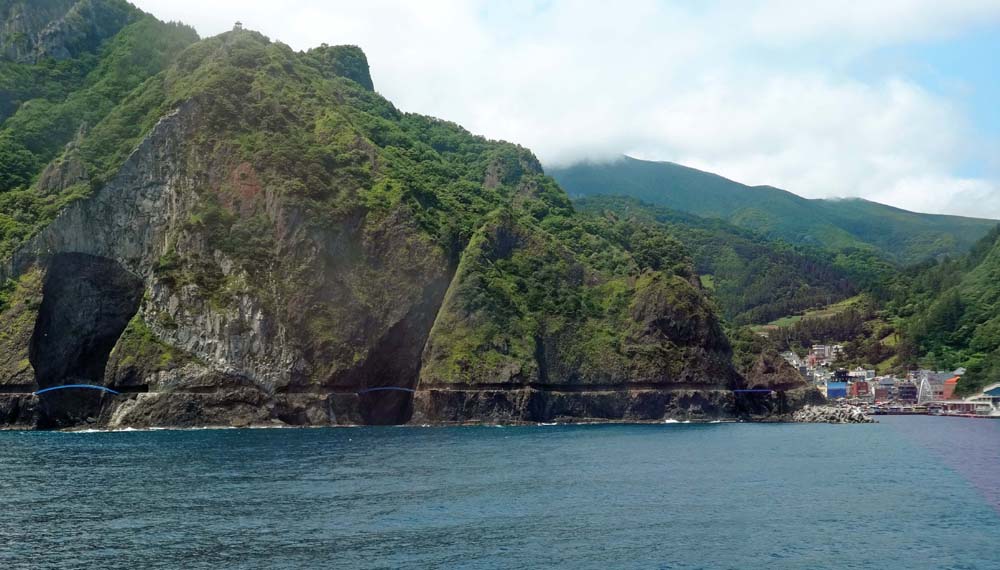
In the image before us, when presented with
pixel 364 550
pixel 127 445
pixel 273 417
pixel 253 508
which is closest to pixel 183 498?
pixel 253 508

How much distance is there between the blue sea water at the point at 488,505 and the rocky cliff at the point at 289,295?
2933 centimetres

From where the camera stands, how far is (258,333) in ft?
430

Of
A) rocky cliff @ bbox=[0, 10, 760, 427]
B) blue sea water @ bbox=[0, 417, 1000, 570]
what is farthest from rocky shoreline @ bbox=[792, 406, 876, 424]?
blue sea water @ bbox=[0, 417, 1000, 570]

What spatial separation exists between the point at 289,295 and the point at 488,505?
83074 millimetres

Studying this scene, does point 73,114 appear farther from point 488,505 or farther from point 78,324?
point 488,505

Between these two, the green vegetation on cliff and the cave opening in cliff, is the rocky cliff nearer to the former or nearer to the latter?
the cave opening in cliff

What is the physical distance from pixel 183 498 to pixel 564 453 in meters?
40.0

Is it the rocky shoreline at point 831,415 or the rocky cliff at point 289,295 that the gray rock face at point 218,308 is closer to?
the rocky cliff at point 289,295

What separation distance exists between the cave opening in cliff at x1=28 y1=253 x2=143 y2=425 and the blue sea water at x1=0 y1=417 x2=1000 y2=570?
→ 25994 millimetres

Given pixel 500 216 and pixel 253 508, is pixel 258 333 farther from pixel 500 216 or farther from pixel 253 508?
pixel 253 508

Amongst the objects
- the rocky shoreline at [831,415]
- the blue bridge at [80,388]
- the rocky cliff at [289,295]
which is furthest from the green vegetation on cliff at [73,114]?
the rocky shoreline at [831,415]

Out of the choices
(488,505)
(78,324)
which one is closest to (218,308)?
(78,324)

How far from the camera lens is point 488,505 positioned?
194 ft

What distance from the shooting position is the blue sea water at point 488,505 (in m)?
46.0
